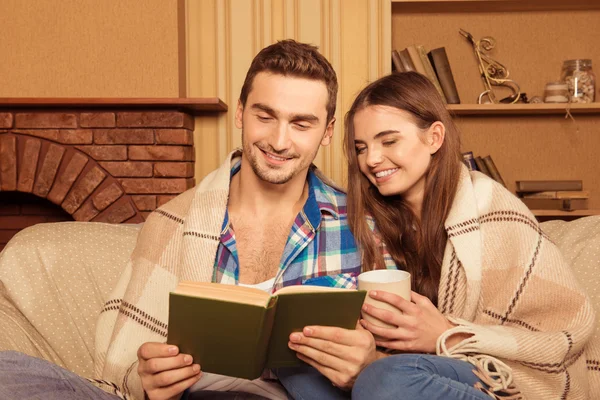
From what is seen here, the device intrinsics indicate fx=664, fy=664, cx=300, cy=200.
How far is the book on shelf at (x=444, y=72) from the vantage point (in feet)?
9.07

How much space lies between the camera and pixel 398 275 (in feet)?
4.65

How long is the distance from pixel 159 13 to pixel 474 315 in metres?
1.72

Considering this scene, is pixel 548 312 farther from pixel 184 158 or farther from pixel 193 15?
pixel 193 15

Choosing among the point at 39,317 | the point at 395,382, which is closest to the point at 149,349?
the point at 395,382

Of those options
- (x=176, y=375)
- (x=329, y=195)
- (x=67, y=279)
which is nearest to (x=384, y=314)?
(x=176, y=375)

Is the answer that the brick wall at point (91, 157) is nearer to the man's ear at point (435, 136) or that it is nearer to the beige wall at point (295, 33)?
the beige wall at point (295, 33)

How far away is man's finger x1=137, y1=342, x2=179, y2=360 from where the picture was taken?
3.99 ft

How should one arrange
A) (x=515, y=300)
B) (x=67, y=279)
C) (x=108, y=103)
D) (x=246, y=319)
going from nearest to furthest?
(x=246, y=319) < (x=515, y=300) < (x=67, y=279) < (x=108, y=103)

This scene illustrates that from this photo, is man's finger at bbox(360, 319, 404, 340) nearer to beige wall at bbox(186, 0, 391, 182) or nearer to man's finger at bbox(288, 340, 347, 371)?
man's finger at bbox(288, 340, 347, 371)

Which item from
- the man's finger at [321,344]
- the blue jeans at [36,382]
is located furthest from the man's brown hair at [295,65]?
the blue jeans at [36,382]

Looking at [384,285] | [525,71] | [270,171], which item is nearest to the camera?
[384,285]

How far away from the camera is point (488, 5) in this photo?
9.56 feet

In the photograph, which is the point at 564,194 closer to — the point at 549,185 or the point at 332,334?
the point at 549,185

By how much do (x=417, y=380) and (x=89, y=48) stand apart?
1966 mm
